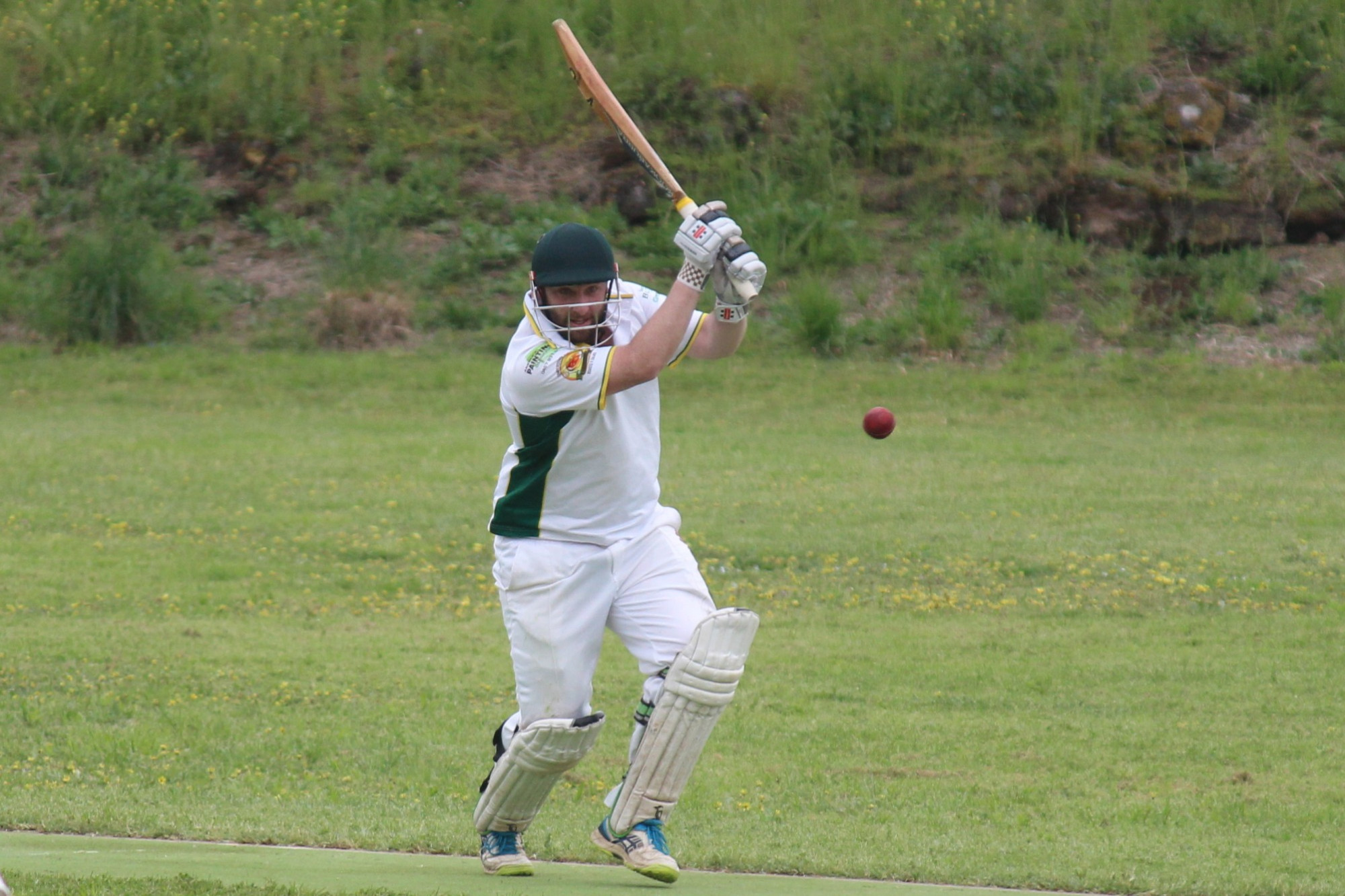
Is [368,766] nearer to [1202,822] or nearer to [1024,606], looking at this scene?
[1202,822]

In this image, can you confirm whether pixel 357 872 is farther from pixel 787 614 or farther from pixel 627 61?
pixel 627 61

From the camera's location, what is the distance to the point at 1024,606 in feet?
39.2

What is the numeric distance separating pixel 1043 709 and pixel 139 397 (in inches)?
585

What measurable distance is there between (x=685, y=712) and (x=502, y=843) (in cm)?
93

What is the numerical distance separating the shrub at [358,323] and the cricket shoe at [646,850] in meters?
18.9

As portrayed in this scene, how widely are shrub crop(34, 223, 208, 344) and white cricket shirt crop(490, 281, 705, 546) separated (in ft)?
62.3

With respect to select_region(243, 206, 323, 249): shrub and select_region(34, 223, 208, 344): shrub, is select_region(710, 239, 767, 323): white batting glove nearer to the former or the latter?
select_region(34, 223, 208, 344): shrub

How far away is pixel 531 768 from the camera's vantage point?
18.3ft

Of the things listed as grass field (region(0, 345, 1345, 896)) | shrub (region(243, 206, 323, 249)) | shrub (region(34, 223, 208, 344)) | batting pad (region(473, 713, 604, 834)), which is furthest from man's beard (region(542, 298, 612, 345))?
shrub (region(243, 206, 323, 249))

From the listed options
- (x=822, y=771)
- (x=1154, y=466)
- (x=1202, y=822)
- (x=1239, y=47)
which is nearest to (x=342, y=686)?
(x=822, y=771)

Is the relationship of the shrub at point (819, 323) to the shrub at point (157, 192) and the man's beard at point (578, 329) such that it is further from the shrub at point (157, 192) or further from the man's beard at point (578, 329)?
the man's beard at point (578, 329)

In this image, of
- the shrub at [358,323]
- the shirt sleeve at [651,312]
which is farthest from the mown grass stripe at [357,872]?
the shrub at [358,323]

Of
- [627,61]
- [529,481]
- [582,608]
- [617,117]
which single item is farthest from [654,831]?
[627,61]

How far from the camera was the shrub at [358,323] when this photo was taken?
23859 mm
